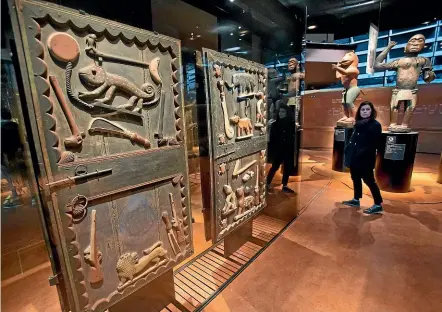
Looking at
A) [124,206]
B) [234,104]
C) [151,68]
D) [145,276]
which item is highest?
[151,68]

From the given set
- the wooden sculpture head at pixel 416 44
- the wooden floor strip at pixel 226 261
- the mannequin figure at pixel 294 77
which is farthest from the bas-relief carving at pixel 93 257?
the wooden sculpture head at pixel 416 44

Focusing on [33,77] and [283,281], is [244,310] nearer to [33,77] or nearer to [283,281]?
[283,281]

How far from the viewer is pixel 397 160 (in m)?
3.76

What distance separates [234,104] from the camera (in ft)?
5.98

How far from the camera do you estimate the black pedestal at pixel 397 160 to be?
3.67 m

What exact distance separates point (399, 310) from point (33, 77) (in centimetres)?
251

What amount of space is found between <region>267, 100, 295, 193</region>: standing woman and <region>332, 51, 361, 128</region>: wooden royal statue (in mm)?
2449

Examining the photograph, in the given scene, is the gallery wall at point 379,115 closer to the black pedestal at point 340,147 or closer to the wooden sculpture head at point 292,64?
the black pedestal at point 340,147

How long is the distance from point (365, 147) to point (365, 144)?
4 centimetres

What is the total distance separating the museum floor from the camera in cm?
167

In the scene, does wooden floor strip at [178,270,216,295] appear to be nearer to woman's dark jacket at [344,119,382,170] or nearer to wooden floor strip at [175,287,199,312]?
wooden floor strip at [175,287,199,312]

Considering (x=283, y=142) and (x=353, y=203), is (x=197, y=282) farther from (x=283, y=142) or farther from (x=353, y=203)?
(x=353, y=203)

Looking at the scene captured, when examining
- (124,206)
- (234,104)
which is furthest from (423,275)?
(124,206)

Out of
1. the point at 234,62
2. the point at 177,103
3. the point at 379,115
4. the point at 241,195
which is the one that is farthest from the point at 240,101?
the point at 379,115
